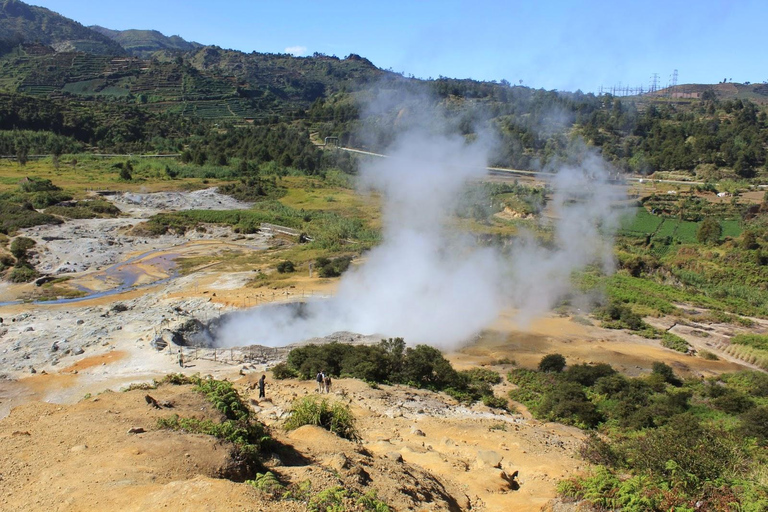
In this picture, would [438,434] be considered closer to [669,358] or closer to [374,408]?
[374,408]

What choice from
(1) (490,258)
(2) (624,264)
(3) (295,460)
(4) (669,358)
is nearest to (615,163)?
(2) (624,264)

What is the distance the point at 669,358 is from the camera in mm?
20500

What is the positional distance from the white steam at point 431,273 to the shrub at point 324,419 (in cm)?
871

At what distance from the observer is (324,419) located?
11961 mm

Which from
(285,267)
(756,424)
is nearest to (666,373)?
(756,424)

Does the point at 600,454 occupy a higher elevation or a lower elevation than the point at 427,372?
higher

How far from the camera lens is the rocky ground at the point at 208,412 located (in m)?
8.01

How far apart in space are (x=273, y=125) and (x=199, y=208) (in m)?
45.5

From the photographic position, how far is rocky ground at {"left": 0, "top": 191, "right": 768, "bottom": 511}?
801 centimetres

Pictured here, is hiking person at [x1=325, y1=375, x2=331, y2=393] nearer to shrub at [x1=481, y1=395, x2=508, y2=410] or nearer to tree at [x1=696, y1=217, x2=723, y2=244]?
shrub at [x1=481, y1=395, x2=508, y2=410]

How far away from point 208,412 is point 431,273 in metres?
14.6

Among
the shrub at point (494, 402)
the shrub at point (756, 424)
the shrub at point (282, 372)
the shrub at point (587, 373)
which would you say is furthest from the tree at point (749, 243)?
the shrub at point (282, 372)

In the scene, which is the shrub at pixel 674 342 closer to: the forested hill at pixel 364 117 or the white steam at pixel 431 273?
the white steam at pixel 431 273

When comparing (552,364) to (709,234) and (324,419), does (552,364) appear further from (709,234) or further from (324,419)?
(709,234)
